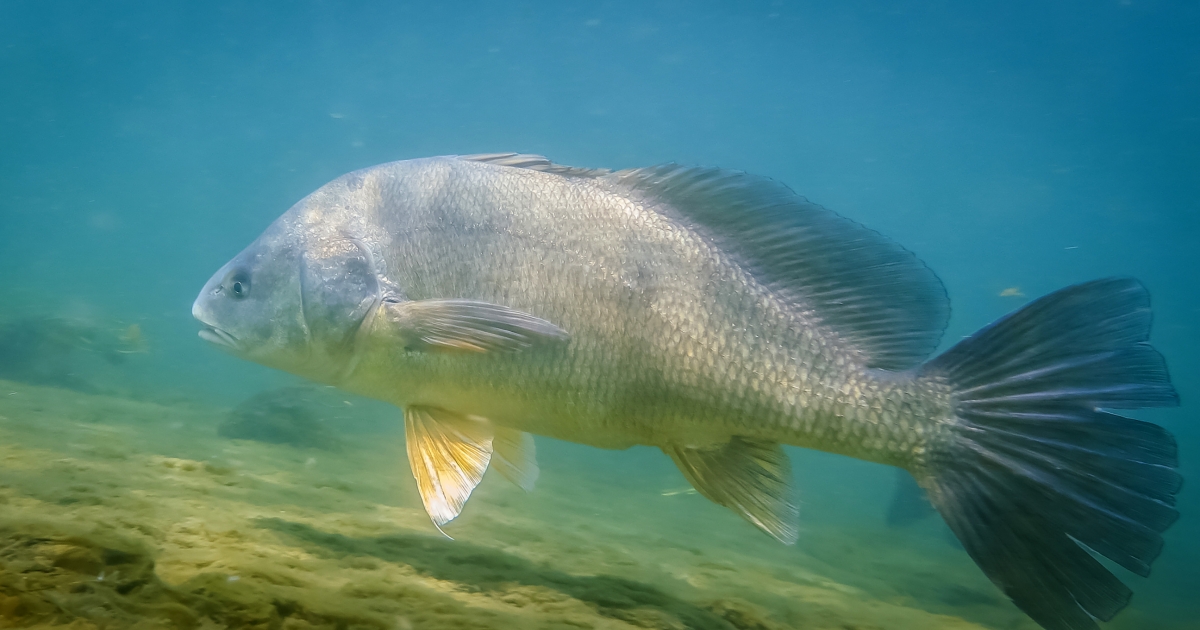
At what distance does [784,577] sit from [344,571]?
4.04 meters

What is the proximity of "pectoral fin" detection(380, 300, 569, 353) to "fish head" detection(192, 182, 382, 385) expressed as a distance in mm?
367

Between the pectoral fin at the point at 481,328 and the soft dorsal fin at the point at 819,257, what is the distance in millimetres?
782

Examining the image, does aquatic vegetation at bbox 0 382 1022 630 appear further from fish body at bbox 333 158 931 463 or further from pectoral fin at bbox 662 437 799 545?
fish body at bbox 333 158 931 463

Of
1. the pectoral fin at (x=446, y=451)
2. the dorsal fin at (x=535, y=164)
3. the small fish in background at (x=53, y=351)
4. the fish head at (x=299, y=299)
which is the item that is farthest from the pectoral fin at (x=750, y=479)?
the small fish in background at (x=53, y=351)

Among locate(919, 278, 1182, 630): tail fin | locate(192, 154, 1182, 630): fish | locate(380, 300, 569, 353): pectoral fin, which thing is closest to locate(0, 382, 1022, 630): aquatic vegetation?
locate(192, 154, 1182, 630): fish

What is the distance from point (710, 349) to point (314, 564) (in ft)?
5.73

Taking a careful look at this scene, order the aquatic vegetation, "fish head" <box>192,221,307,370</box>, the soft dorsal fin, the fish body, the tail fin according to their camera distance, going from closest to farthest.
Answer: the aquatic vegetation
the tail fin
the fish body
the soft dorsal fin
"fish head" <box>192,221,307,370</box>

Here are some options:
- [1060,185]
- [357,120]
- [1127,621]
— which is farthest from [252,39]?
[1060,185]

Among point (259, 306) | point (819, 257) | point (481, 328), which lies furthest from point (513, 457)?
point (819, 257)

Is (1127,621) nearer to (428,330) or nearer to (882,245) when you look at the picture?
(882,245)

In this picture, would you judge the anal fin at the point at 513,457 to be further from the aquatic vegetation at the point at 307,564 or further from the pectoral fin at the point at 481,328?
the pectoral fin at the point at 481,328

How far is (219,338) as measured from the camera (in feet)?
9.23

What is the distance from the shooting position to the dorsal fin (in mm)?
2865

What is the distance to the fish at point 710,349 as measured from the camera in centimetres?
197
